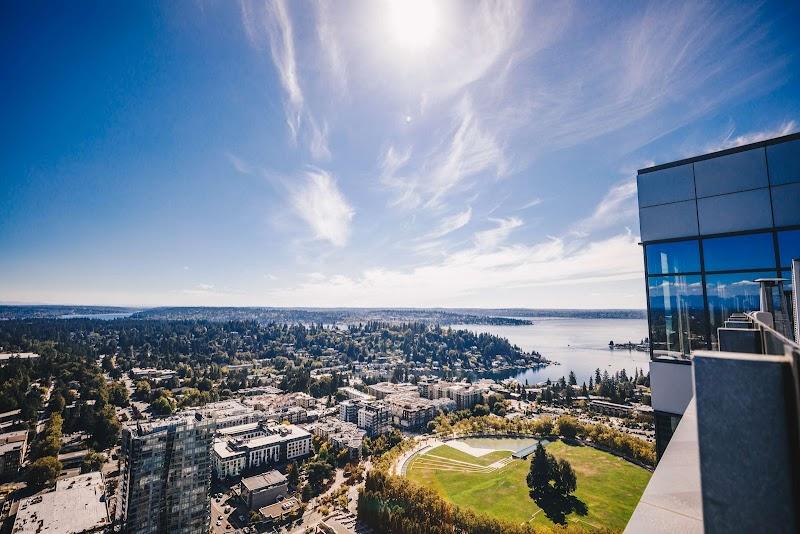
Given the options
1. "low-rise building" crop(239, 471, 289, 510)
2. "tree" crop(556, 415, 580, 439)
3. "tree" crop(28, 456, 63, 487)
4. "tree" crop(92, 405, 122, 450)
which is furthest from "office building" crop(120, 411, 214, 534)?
"tree" crop(556, 415, 580, 439)

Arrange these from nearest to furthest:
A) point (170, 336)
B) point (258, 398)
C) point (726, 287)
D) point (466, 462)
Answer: point (726, 287) → point (466, 462) → point (258, 398) → point (170, 336)

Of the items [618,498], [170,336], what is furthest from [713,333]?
[170,336]

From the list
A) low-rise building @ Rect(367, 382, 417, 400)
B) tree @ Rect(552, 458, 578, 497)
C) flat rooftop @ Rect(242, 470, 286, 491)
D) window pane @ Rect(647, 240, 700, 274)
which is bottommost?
low-rise building @ Rect(367, 382, 417, 400)

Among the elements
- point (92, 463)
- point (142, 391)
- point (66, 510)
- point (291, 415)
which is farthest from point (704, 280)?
point (142, 391)

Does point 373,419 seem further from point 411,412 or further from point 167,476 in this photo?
point 167,476

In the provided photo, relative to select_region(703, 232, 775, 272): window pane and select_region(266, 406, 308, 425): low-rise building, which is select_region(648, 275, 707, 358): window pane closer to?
select_region(703, 232, 775, 272): window pane

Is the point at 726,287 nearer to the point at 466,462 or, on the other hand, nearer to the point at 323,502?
the point at 323,502
